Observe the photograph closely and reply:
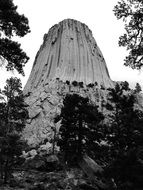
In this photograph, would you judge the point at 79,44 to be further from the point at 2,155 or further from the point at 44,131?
the point at 2,155

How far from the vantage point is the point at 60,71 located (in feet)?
351

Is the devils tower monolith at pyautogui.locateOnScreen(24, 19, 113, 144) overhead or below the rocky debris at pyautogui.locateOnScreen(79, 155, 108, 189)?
overhead

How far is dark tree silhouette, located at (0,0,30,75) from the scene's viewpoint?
42.3ft

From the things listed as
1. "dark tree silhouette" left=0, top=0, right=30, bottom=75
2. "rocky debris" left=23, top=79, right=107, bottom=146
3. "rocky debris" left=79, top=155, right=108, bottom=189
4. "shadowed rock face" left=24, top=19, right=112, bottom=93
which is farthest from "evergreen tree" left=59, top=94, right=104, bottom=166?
"shadowed rock face" left=24, top=19, right=112, bottom=93

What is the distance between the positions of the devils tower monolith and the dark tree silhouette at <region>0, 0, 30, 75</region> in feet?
181

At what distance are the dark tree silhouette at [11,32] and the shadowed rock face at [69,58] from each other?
84.3 meters

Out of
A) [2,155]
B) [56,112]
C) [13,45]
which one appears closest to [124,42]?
[13,45]

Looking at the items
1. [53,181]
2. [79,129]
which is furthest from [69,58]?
[53,181]

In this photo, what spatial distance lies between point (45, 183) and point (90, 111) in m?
10.7

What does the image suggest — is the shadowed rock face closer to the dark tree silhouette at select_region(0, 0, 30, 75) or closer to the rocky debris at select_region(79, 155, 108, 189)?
the rocky debris at select_region(79, 155, 108, 189)

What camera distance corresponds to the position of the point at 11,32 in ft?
44.9

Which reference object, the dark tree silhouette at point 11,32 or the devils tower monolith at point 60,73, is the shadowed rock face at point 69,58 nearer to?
the devils tower monolith at point 60,73

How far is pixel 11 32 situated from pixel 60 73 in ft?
301

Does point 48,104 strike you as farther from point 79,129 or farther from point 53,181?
point 53,181
